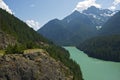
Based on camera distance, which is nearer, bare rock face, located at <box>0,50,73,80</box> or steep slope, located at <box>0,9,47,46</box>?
bare rock face, located at <box>0,50,73,80</box>

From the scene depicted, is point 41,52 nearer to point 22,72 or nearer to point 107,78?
point 22,72

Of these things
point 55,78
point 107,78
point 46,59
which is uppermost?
point 46,59

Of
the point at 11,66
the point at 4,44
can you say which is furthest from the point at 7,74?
the point at 4,44

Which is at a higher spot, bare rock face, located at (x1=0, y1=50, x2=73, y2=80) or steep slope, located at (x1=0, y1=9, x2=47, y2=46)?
steep slope, located at (x1=0, y1=9, x2=47, y2=46)

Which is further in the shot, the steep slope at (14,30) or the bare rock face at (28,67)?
the steep slope at (14,30)

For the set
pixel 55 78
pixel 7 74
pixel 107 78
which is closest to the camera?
pixel 7 74

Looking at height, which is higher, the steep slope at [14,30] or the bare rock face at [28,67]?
the steep slope at [14,30]

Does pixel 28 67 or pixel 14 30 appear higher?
pixel 14 30

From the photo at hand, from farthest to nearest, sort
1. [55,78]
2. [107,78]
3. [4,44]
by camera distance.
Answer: [107,78]
[4,44]
[55,78]
